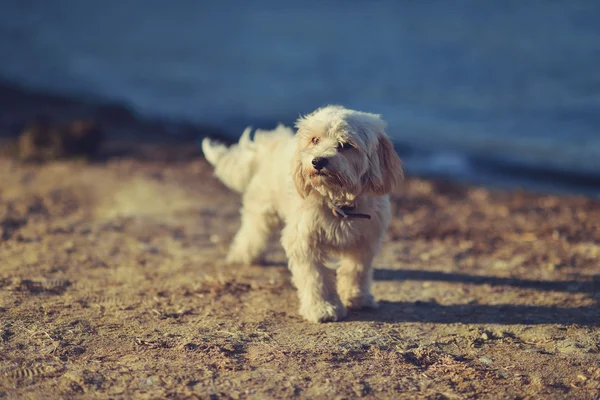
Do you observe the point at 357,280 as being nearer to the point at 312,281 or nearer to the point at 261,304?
the point at 312,281

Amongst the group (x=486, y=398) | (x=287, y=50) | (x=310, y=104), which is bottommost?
(x=486, y=398)

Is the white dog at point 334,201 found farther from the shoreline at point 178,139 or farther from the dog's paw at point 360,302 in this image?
the shoreline at point 178,139

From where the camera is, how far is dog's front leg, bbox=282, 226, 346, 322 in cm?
527

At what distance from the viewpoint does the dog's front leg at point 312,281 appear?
5273mm

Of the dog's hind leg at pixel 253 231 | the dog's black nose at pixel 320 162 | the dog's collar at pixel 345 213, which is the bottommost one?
the dog's hind leg at pixel 253 231

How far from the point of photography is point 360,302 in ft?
18.3

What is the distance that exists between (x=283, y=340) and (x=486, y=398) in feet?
4.62

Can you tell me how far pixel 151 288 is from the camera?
19.5ft

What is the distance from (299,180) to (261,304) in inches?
46.3

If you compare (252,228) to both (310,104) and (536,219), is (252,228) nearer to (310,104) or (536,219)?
(536,219)

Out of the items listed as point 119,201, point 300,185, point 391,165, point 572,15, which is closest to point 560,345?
point 391,165

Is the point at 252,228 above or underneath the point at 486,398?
above

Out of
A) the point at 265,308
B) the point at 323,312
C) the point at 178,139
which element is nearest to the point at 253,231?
the point at 265,308

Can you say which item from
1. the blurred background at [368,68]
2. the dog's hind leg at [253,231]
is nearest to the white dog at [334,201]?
the dog's hind leg at [253,231]
